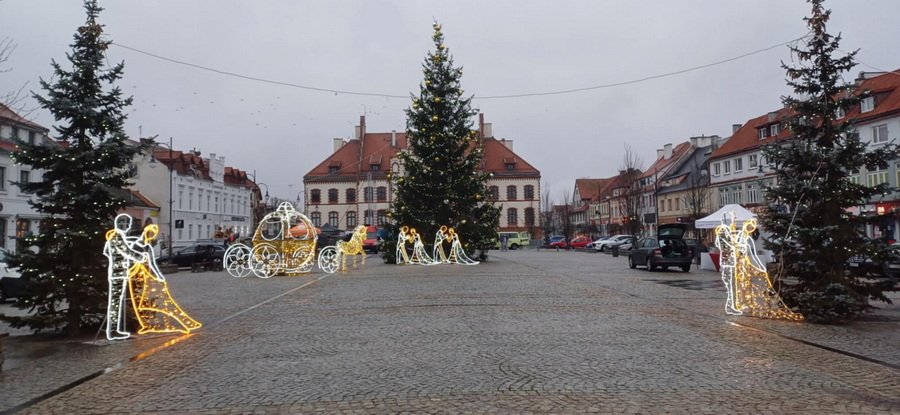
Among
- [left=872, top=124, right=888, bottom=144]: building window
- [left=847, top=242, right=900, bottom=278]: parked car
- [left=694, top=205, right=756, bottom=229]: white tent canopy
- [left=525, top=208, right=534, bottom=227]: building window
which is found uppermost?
[left=872, top=124, right=888, bottom=144]: building window

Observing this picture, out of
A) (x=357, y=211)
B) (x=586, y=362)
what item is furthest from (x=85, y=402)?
(x=357, y=211)

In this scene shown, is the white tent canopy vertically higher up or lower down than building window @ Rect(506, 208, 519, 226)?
lower down

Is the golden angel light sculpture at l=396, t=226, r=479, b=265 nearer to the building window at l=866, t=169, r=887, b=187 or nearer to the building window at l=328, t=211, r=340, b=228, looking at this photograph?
the building window at l=866, t=169, r=887, b=187

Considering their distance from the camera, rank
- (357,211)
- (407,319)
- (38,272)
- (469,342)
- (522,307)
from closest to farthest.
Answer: (469,342), (38,272), (407,319), (522,307), (357,211)

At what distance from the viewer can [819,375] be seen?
24.0ft

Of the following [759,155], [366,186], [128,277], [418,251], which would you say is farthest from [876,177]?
[366,186]

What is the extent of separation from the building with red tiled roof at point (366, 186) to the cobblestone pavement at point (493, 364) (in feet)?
262

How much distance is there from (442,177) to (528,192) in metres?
61.2

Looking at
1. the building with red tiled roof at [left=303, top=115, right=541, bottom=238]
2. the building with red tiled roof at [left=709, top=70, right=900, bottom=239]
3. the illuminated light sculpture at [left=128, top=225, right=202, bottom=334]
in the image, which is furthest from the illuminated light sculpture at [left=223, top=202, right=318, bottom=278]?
the building with red tiled roof at [left=303, top=115, right=541, bottom=238]

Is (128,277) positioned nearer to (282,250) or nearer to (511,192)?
(282,250)

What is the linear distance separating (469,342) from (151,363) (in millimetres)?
4251

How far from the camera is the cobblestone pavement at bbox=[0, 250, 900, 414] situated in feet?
20.4

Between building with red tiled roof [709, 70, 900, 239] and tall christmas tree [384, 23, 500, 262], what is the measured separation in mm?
16611

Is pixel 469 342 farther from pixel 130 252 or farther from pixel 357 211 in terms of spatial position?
pixel 357 211
